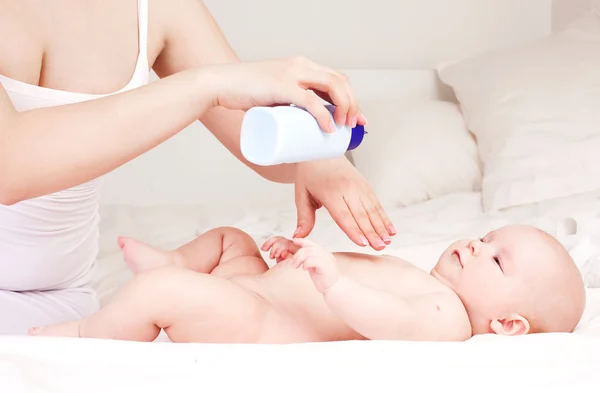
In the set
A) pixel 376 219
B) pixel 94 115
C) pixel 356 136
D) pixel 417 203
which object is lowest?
pixel 417 203

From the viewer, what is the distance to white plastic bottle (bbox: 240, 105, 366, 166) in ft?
3.17

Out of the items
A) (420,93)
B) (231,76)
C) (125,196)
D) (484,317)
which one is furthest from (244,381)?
(420,93)

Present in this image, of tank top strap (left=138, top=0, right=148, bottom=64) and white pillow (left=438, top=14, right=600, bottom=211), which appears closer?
tank top strap (left=138, top=0, right=148, bottom=64)

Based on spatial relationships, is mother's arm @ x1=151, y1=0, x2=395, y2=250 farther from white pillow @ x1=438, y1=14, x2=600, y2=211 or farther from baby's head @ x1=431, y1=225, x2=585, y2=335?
white pillow @ x1=438, y1=14, x2=600, y2=211

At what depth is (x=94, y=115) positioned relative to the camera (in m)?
0.97

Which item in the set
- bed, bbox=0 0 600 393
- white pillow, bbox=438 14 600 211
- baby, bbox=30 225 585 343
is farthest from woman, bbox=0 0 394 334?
white pillow, bbox=438 14 600 211

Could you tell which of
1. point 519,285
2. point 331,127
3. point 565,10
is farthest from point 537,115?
point 331,127

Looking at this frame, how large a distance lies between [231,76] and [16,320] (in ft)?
1.66

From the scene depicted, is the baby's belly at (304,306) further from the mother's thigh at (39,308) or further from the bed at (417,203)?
the mother's thigh at (39,308)

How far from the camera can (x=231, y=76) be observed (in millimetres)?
1022

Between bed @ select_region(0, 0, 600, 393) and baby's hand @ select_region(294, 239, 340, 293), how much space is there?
89 millimetres

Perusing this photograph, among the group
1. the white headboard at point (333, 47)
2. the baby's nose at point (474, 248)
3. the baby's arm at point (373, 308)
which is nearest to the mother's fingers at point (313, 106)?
the baby's arm at point (373, 308)

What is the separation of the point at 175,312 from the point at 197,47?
0.59 metres

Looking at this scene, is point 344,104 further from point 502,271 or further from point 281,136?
point 502,271
